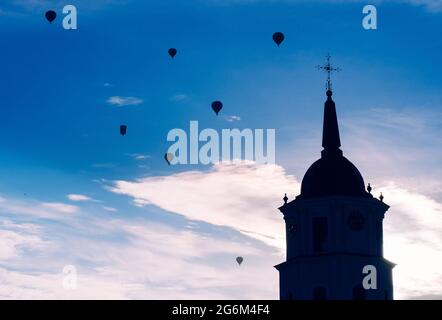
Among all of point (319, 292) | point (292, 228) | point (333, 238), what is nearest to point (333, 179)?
point (333, 238)

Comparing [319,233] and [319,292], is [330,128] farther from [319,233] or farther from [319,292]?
[319,292]

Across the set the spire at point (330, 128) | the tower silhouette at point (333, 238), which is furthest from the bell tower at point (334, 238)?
the spire at point (330, 128)

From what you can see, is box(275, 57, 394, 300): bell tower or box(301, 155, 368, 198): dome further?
box(301, 155, 368, 198): dome

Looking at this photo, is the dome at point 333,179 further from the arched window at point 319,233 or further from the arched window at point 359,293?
the arched window at point 359,293

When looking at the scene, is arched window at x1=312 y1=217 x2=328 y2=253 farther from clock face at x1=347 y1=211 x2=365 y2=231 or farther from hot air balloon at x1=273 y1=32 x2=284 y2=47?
hot air balloon at x1=273 y1=32 x2=284 y2=47

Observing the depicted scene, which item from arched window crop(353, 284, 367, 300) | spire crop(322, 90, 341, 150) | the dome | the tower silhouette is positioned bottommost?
arched window crop(353, 284, 367, 300)

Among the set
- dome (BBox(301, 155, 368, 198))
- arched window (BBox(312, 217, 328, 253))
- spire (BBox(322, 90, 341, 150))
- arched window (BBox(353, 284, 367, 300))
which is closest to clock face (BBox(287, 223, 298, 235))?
arched window (BBox(312, 217, 328, 253))

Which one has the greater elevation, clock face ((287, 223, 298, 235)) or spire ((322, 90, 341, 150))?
spire ((322, 90, 341, 150))
